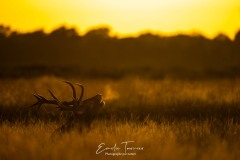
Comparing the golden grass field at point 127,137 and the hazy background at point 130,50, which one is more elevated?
the hazy background at point 130,50

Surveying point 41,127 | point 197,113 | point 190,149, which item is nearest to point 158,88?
point 197,113

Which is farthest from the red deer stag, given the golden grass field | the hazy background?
the hazy background

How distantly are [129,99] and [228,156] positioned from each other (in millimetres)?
10174

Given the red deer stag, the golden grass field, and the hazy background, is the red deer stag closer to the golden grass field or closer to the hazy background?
the golden grass field

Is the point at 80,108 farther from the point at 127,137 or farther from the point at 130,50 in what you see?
the point at 130,50

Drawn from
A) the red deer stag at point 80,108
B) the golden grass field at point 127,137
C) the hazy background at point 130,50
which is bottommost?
the golden grass field at point 127,137

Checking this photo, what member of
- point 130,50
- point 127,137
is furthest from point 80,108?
point 130,50

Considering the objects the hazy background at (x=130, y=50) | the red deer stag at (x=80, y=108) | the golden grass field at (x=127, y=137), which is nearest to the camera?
the golden grass field at (x=127, y=137)

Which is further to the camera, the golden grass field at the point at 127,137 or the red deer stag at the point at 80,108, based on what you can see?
the red deer stag at the point at 80,108

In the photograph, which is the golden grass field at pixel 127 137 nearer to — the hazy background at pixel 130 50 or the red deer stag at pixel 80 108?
the red deer stag at pixel 80 108

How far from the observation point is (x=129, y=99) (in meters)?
18.1

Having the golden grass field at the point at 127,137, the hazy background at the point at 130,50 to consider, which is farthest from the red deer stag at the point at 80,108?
the hazy background at the point at 130,50

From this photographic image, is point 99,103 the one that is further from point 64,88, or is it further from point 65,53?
point 65,53

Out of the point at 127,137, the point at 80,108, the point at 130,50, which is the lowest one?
the point at 127,137
